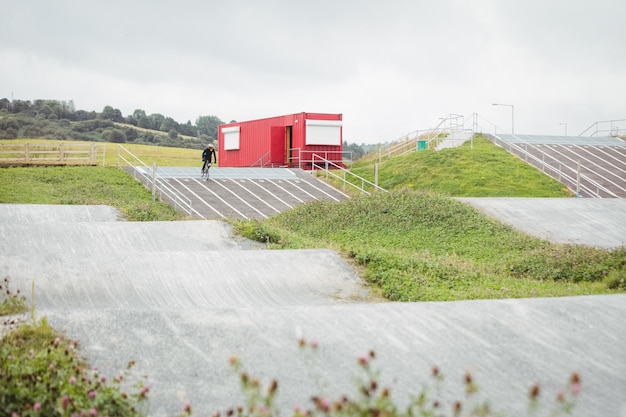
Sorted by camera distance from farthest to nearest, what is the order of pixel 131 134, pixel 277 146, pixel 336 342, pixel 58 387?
pixel 131 134 → pixel 277 146 → pixel 336 342 → pixel 58 387

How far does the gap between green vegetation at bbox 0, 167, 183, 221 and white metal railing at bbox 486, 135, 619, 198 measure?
671 inches

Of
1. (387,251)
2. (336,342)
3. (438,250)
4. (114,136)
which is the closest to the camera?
(336,342)

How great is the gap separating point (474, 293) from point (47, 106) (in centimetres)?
5827

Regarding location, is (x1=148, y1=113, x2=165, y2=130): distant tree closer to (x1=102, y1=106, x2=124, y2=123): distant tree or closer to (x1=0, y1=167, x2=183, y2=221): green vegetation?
(x1=102, y1=106, x2=124, y2=123): distant tree

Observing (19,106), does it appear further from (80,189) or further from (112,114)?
(80,189)

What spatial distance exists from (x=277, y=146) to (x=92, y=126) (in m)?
32.7

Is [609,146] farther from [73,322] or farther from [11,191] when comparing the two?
[73,322]

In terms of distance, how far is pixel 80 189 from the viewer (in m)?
27.2

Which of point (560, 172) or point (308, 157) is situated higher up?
point (308, 157)

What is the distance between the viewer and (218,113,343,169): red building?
Result: 35938 millimetres

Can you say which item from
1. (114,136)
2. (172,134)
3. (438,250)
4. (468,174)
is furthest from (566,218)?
(172,134)

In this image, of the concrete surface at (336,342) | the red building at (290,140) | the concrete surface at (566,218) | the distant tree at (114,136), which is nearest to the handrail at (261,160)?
the red building at (290,140)

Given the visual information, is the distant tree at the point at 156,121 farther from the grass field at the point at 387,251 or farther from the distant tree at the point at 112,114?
the grass field at the point at 387,251

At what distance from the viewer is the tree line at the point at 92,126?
55656 millimetres
